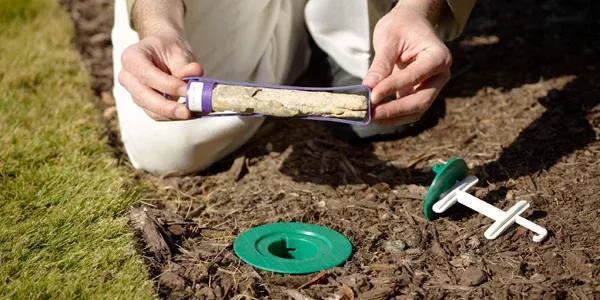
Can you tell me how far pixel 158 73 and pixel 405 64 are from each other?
2.32 feet

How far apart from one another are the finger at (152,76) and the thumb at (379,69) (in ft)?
1.58

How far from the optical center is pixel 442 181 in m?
2.06

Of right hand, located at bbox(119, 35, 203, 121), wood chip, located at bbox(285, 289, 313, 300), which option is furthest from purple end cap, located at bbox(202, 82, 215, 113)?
wood chip, located at bbox(285, 289, 313, 300)

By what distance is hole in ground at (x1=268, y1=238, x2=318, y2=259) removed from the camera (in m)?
2.06

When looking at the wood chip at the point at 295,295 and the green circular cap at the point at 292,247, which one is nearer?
the wood chip at the point at 295,295

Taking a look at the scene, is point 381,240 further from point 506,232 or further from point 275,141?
point 275,141

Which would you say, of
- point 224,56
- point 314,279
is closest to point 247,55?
point 224,56

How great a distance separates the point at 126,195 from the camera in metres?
2.28

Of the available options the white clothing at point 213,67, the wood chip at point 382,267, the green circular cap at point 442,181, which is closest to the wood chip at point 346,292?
the wood chip at point 382,267

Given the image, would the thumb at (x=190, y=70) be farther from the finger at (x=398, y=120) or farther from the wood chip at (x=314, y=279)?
the wood chip at (x=314, y=279)

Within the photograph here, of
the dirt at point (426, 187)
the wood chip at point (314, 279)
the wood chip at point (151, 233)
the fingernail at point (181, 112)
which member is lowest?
the dirt at point (426, 187)

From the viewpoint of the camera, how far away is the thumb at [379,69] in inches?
71.4

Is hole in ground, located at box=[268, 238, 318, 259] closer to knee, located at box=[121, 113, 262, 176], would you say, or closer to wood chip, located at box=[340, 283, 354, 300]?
wood chip, located at box=[340, 283, 354, 300]

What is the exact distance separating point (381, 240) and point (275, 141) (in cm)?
78
